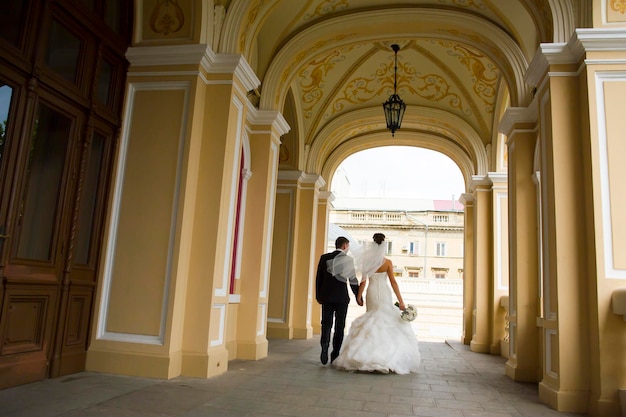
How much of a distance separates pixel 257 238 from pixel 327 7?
418 cm

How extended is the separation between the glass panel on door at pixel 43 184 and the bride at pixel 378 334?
13.6ft

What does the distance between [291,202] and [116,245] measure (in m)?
6.28

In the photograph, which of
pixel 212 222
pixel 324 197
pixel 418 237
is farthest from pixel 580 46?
Answer: pixel 418 237

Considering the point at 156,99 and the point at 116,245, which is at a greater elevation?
the point at 156,99

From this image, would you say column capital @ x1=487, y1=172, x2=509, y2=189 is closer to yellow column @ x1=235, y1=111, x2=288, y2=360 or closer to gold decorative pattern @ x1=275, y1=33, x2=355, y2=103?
gold decorative pattern @ x1=275, y1=33, x2=355, y2=103

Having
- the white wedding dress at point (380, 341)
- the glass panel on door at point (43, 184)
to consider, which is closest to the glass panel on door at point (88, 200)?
the glass panel on door at point (43, 184)

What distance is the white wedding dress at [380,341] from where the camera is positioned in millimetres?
7035

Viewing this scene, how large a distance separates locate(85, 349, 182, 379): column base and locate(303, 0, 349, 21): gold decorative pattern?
240 inches

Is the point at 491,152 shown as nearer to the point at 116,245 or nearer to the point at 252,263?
the point at 252,263

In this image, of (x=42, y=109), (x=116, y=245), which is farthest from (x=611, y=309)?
(x=42, y=109)

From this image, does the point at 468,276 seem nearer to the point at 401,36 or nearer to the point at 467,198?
the point at 467,198

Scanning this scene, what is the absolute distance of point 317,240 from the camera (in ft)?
48.0

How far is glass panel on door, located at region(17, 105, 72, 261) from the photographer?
5.07 meters

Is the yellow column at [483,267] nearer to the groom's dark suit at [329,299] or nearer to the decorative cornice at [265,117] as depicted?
the groom's dark suit at [329,299]
